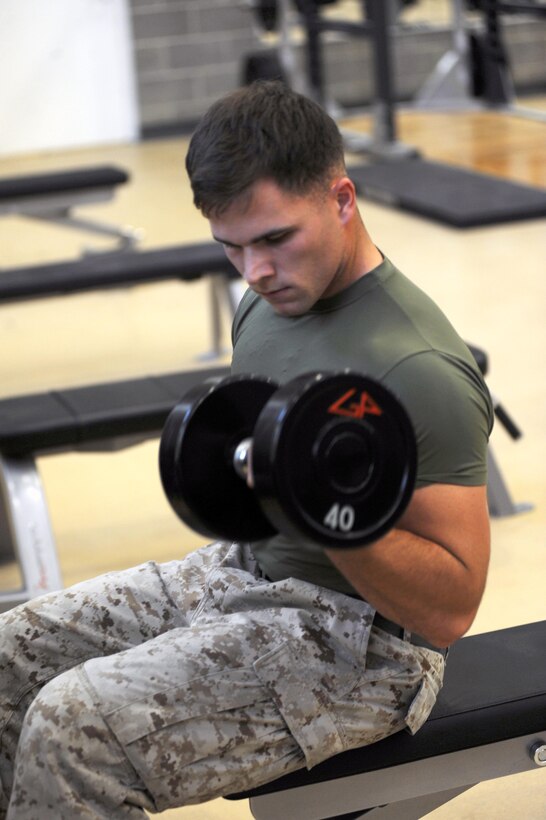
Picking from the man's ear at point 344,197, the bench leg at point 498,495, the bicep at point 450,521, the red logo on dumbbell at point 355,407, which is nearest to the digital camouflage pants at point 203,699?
the bicep at point 450,521

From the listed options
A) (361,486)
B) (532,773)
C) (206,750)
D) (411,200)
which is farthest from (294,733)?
(411,200)

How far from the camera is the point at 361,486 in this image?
112cm

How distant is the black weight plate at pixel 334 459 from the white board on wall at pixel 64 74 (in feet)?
21.0

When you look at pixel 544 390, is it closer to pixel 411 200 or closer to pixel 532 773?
pixel 532 773

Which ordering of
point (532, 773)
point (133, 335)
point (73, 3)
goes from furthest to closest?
point (73, 3), point (133, 335), point (532, 773)

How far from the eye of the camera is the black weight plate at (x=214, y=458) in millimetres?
1229

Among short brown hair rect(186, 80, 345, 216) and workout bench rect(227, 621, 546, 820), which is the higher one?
short brown hair rect(186, 80, 345, 216)

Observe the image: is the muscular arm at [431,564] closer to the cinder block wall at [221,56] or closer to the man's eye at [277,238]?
the man's eye at [277,238]

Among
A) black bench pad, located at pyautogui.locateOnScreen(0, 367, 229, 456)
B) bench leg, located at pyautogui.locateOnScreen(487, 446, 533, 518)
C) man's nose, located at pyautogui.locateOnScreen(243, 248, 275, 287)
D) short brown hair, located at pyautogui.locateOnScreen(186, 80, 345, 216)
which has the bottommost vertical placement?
bench leg, located at pyautogui.locateOnScreen(487, 446, 533, 518)

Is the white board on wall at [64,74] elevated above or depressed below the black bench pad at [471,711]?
above

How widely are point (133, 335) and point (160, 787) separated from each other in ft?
9.94

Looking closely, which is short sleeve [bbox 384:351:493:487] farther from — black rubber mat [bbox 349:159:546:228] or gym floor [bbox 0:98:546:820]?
black rubber mat [bbox 349:159:546:228]

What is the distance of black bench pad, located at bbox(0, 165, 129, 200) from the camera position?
15.0 feet

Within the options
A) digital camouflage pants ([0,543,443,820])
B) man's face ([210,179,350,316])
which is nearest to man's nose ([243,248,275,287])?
man's face ([210,179,350,316])
